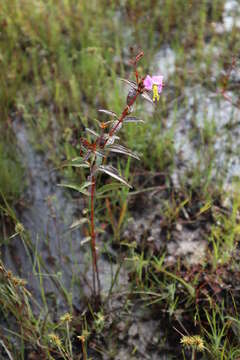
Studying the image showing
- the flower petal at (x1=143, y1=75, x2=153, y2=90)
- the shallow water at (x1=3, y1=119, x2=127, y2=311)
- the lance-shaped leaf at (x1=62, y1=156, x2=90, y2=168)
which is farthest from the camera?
the shallow water at (x1=3, y1=119, x2=127, y2=311)

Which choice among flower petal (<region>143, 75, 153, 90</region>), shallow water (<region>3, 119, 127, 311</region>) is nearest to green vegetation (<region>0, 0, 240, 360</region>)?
shallow water (<region>3, 119, 127, 311</region>)

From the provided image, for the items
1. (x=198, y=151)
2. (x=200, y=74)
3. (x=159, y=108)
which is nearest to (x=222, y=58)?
(x=200, y=74)

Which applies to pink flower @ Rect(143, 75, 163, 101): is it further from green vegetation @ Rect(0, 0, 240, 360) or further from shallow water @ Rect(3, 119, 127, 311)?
shallow water @ Rect(3, 119, 127, 311)

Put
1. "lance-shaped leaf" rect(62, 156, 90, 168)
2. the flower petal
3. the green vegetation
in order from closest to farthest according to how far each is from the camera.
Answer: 1. the flower petal
2. "lance-shaped leaf" rect(62, 156, 90, 168)
3. the green vegetation

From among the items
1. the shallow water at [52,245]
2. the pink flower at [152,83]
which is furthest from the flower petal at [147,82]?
the shallow water at [52,245]

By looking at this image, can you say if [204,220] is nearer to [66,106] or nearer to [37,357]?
[37,357]

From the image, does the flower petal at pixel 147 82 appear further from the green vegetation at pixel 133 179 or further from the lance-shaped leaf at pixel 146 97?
the green vegetation at pixel 133 179

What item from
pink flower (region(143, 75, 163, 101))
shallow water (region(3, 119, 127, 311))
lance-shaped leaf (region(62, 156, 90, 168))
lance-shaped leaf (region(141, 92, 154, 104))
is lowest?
shallow water (region(3, 119, 127, 311))

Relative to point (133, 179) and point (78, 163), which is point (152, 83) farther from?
point (133, 179)
